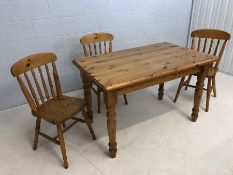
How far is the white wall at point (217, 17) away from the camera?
10.4 feet

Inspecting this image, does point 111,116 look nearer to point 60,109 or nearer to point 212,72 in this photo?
point 60,109

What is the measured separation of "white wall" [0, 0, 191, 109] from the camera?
7.72ft

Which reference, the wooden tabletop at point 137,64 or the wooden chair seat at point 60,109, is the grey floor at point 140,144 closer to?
the wooden chair seat at point 60,109

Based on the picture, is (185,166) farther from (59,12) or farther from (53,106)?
(59,12)

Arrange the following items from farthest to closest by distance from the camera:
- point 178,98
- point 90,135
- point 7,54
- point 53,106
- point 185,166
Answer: point 178,98
point 7,54
point 90,135
point 53,106
point 185,166

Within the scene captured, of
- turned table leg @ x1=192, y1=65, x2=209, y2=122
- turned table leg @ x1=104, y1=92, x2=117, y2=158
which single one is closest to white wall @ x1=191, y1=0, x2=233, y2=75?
turned table leg @ x1=192, y1=65, x2=209, y2=122

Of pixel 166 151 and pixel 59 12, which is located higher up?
pixel 59 12

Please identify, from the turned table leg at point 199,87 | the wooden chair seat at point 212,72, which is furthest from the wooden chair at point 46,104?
the wooden chair seat at point 212,72

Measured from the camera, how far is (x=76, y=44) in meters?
2.77

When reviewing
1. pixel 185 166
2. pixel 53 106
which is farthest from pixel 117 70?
pixel 185 166

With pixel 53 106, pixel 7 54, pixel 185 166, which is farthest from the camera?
pixel 7 54

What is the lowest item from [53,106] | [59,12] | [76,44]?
[53,106]

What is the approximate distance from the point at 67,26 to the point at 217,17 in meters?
2.33

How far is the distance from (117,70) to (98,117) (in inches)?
33.4
